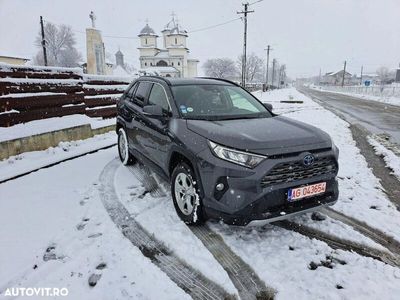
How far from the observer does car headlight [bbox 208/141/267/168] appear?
3.04 meters

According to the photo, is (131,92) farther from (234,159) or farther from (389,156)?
(389,156)

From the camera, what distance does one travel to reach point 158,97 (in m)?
4.66

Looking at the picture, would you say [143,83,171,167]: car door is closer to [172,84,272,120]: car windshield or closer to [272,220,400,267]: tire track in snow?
[172,84,272,120]: car windshield

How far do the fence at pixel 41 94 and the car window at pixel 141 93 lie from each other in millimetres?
3142

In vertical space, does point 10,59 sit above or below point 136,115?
above

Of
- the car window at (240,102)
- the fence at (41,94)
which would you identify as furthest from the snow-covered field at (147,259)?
→ the fence at (41,94)

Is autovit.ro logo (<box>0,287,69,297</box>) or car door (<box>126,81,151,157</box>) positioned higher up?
car door (<box>126,81,151,157</box>)

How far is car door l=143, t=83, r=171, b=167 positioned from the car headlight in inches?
39.3

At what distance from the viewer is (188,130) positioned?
144 inches

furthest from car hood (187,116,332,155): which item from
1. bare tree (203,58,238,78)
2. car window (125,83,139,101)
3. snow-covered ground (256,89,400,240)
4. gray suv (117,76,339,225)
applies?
bare tree (203,58,238,78)

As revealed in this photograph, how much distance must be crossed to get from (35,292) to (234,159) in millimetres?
2144

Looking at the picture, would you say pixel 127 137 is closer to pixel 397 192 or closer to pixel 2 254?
pixel 2 254

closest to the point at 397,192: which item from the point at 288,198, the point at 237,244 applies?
the point at 288,198

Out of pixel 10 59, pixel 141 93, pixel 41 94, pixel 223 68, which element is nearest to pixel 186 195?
pixel 141 93
